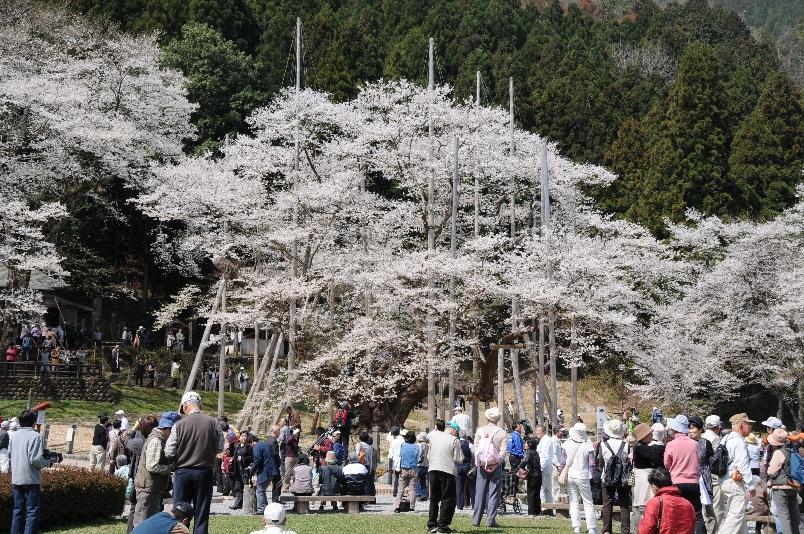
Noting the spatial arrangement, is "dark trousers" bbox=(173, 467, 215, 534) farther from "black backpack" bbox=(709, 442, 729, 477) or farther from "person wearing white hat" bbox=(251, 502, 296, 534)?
"black backpack" bbox=(709, 442, 729, 477)

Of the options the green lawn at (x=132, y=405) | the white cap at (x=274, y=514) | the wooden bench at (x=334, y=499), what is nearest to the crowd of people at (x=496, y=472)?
the white cap at (x=274, y=514)

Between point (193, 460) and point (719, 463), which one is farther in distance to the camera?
point (719, 463)

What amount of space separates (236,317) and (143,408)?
535 cm

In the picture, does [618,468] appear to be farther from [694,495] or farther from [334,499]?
[334,499]

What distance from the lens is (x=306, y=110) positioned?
1179 inches

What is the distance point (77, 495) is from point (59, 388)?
729 inches

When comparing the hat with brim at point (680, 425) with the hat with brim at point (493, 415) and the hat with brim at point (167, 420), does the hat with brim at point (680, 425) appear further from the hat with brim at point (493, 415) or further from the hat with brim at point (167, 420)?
the hat with brim at point (167, 420)

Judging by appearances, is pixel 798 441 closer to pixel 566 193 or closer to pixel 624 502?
pixel 624 502

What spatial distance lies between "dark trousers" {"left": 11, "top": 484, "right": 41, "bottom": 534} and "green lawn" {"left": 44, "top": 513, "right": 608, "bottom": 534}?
1899 millimetres

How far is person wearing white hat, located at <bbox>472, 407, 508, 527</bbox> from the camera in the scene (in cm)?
1112

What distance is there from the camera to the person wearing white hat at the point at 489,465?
11.1 meters

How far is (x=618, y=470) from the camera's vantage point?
10758 mm

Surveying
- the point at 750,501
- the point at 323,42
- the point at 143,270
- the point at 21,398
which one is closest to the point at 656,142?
the point at 323,42

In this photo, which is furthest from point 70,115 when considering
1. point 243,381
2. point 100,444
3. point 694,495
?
point 694,495
